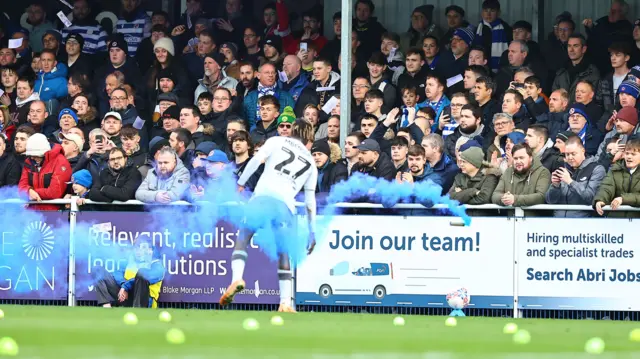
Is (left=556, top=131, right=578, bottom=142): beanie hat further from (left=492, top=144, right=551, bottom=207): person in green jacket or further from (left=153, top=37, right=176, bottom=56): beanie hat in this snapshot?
(left=153, top=37, right=176, bottom=56): beanie hat

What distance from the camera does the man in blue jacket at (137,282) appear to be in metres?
15.4

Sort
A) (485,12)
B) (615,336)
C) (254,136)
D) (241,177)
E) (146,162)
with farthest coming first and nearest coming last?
1. (485,12)
2. (254,136)
3. (146,162)
4. (241,177)
5. (615,336)

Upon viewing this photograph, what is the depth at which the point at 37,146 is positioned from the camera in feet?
53.9

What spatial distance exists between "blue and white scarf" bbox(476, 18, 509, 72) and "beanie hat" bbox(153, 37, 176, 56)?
455 centimetres

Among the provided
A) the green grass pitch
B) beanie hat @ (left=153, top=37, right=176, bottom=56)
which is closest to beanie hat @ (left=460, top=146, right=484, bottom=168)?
the green grass pitch

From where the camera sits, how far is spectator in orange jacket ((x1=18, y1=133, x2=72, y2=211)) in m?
16.0

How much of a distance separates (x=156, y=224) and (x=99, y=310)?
74.5 inches

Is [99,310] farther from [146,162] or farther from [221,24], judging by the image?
[221,24]

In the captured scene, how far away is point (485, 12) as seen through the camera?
1888cm

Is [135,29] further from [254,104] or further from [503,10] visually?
[503,10]

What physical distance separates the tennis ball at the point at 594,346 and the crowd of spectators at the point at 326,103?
3772 mm

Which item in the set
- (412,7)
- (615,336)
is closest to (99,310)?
(615,336)

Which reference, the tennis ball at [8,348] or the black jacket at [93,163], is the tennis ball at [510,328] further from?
the black jacket at [93,163]

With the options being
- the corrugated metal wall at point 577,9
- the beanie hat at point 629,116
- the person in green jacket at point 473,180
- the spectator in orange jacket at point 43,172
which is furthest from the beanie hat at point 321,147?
the corrugated metal wall at point 577,9
